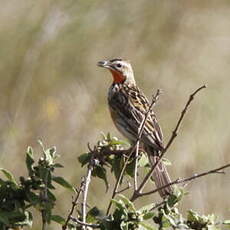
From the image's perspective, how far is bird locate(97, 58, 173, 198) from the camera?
5387 millimetres

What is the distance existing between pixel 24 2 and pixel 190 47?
64.9 inches

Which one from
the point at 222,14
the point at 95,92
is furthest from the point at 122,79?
the point at 222,14

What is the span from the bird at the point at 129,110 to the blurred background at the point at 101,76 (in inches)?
23.6

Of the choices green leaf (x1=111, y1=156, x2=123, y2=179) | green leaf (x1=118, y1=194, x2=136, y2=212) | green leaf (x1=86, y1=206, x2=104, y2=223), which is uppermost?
green leaf (x1=111, y1=156, x2=123, y2=179)

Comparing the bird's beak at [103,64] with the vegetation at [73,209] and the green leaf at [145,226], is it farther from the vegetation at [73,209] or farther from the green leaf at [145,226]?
the green leaf at [145,226]

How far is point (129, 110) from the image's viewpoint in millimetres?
5977

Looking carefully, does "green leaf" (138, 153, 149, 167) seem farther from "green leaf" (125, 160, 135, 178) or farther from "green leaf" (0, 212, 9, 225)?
"green leaf" (0, 212, 9, 225)

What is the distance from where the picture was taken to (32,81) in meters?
7.28

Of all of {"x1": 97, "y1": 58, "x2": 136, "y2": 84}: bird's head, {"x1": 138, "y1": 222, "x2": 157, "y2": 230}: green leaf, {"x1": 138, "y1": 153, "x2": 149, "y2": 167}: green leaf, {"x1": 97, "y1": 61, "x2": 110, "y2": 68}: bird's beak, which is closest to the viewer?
{"x1": 138, "y1": 222, "x2": 157, "y2": 230}: green leaf

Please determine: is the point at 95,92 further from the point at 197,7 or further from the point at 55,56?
the point at 197,7

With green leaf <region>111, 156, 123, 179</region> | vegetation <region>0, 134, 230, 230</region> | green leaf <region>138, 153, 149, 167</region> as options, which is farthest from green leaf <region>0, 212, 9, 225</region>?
green leaf <region>138, 153, 149, 167</region>

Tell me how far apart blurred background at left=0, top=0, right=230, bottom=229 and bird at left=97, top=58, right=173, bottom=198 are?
0.60 metres

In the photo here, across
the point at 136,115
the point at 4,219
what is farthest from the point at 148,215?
the point at 136,115

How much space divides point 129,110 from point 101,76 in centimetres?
169
